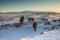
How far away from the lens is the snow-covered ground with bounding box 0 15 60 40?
19.9 ft

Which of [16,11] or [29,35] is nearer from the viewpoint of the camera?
[29,35]

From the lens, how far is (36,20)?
712 centimetres

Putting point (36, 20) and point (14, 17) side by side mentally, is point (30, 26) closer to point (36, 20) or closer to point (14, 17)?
point (36, 20)

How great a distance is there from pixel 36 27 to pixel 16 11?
3.65 feet

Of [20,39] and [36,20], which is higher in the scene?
[36,20]

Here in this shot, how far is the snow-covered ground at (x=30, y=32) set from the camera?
607cm

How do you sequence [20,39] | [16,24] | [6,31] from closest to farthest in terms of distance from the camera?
[20,39] → [6,31] → [16,24]

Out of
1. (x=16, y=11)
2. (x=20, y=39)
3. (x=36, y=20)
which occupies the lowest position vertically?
(x=20, y=39)

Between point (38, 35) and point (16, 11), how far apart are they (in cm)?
150

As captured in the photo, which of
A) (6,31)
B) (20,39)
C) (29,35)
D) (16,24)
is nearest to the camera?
(20,39)

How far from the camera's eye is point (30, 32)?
6637 millimetres

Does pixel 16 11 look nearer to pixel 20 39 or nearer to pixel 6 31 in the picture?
pixel 6 31

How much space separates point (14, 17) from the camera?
7.17 metres

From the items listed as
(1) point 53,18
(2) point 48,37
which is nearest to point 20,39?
(2) point 48,37
